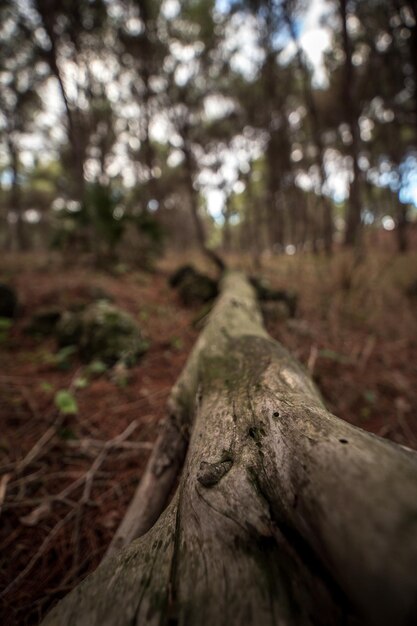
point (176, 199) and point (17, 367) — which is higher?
point (176, 199)

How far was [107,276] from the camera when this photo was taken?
5.02 m

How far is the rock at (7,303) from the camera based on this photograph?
302cm

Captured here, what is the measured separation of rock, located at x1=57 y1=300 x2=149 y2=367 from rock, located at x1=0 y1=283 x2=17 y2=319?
0.85 metres

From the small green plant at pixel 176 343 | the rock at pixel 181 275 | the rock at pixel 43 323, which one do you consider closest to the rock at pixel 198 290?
the rock at pixel 181 275

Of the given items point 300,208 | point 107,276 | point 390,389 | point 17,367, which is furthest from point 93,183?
point 300,208

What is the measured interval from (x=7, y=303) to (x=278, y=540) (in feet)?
11.5

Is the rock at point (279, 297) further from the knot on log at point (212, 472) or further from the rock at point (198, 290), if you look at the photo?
the knot on log at point (212, 472)

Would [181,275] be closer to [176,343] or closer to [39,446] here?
[176,343]

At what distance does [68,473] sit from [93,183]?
5.83 meters

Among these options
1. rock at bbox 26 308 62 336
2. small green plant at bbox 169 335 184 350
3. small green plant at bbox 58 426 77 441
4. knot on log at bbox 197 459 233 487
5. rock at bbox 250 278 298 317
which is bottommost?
small green plant at bbox 58 426 77 441

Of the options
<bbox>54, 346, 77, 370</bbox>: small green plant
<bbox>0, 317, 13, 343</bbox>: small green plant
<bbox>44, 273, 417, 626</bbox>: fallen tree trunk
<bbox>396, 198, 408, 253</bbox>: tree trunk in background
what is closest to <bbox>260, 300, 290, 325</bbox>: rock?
<bbox>54, 346, 77, 370</bbox>: small green plant

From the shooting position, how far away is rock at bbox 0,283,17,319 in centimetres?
302

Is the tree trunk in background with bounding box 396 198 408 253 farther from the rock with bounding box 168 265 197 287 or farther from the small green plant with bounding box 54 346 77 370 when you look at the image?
the small green plant with bounding box 54 346 77 370

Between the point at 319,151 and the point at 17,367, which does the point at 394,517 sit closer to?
the point at 17,367
